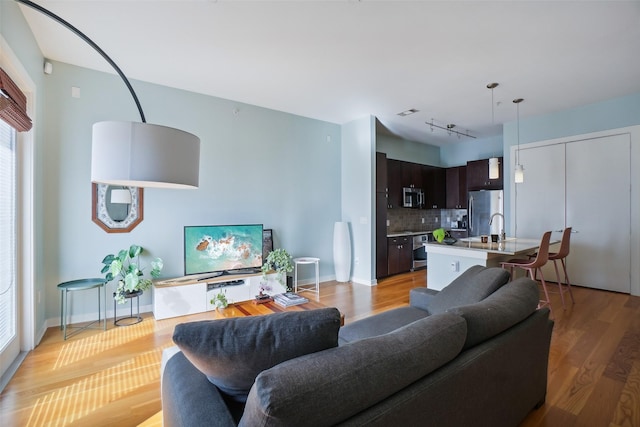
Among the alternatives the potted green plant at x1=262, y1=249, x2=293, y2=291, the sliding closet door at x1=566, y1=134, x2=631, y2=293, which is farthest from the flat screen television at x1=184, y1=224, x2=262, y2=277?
the sliding closet door at x1=566, y1=134, x2=631, y2=293

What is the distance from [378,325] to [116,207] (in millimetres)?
3270

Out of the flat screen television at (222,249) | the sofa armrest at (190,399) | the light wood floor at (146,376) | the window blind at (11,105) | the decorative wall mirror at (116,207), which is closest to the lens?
the sofa armrest at (190,399)

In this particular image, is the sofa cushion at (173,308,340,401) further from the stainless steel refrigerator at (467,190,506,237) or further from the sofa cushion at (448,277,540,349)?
the stainless steel refrigerator at (467,190,506,237)

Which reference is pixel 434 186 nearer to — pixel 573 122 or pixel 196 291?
pixel 573 122

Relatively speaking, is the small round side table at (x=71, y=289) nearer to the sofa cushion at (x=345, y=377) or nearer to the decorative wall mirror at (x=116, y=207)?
the decorative wall mirror at (x=116, y=207)

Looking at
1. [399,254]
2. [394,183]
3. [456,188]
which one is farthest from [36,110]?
[456,188]

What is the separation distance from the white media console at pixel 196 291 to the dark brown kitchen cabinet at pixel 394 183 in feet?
10.4

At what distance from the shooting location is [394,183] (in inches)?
239

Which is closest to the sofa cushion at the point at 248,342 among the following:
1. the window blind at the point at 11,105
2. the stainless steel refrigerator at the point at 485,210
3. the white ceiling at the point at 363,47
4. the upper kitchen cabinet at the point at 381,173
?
the window blind at the point at 11,105

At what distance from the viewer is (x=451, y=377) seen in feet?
3.73

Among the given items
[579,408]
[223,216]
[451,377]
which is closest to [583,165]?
[579,408]

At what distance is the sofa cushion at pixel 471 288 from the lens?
1.96 metres

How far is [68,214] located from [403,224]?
232 inches

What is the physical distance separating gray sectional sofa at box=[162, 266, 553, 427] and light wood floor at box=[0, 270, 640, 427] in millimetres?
529
